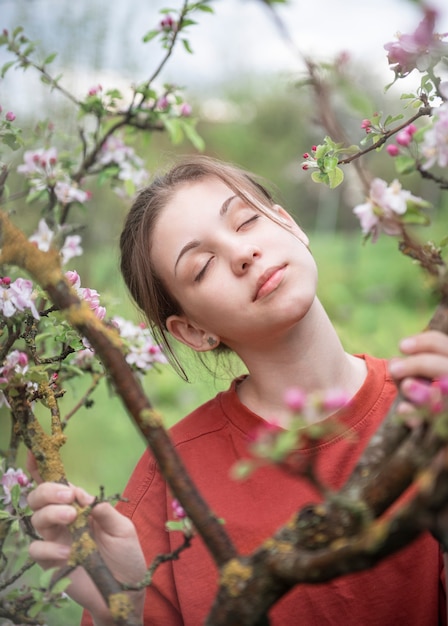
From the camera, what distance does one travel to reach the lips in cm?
126

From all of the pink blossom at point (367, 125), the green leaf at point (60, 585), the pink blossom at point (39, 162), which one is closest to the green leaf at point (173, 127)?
the pink blossom at point (39, 162)

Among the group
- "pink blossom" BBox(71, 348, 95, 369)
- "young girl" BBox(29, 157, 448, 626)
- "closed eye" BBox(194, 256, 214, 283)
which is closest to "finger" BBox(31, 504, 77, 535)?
"young girl" BBox(29, 157, 448, 626)

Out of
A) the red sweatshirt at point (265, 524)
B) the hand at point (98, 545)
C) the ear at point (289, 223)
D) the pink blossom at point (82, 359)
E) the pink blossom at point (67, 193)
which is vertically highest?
the pink blossom at point (67, 193)

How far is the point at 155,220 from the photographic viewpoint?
147 cm

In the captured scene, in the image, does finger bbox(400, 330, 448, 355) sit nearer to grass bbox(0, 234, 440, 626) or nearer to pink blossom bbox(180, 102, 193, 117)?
grass bbox(0, 234, 440, 626)

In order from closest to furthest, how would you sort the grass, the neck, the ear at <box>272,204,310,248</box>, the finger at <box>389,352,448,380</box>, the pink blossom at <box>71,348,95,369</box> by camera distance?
the finger at <box>389,352,448,380</box> < the neck < the ear at <box>272,204,310,248</box> < the pink blossom at <box>71,348,95,369</box> < the grass

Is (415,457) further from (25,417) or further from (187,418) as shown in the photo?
(187,418)

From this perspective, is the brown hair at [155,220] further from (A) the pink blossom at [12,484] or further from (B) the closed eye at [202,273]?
(A) the pink blossom at [12,484]

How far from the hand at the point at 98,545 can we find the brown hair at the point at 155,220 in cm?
56

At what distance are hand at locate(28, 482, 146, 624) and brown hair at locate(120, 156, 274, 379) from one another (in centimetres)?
56

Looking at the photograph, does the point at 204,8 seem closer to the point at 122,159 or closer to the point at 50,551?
the point at 122,159

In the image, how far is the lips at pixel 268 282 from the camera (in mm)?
1258

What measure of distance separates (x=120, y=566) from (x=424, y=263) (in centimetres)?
58

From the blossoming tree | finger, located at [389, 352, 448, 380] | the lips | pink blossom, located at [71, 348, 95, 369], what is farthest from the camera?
pink blossom, located at [71, 348, 95, 369]
